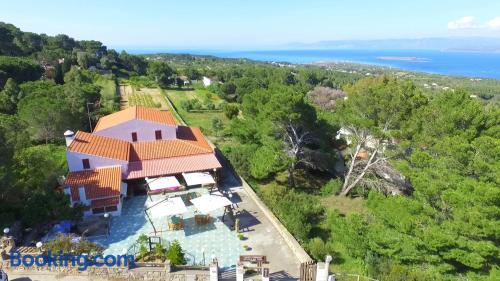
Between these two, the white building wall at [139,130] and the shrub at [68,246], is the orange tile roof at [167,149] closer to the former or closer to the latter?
the white building wall at [139,130]

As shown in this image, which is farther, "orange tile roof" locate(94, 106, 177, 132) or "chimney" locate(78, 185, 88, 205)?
"orange tile roof" locate(94, 106, 177, 132)

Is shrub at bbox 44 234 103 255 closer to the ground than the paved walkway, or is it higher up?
higher up

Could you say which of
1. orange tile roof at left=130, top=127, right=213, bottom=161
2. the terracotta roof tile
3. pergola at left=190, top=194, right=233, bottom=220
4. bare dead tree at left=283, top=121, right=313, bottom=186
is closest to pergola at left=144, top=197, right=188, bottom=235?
pergola at left=190, top=194, right=233, bottom=220

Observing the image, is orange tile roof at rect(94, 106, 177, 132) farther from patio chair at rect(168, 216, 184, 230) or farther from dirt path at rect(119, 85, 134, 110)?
dirt path at rect(119, 85, 134, 110)

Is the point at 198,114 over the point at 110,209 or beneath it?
over

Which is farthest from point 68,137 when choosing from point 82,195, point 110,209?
point 110,209

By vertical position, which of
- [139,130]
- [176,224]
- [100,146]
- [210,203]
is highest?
[139,130]

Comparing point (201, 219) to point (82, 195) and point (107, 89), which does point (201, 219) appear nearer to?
point (82, 195)
